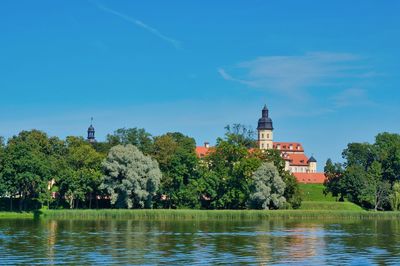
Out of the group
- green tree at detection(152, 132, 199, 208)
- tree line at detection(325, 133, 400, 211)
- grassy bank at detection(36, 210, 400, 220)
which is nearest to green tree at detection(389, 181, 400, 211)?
tree line at detection(325, 133, 400, 211)

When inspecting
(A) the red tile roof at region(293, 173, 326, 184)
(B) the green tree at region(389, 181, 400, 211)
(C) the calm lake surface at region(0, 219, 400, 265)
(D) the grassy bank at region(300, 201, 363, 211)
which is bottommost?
(C) the calm lake surface at region(0, 219, 400, 265)

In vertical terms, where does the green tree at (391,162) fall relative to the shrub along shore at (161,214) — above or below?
above

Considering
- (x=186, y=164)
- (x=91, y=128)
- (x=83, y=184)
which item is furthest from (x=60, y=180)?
(x=91, y=128)

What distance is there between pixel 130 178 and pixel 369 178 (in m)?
43.6

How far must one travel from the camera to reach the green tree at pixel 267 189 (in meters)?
95.1

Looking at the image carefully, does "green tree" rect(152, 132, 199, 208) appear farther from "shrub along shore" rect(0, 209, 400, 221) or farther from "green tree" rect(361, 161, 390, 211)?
"green tree" rect(361, 161, 390, 211)

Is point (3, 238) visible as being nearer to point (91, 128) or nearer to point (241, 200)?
point (241, 200)

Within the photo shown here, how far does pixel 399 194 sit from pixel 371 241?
196 feet

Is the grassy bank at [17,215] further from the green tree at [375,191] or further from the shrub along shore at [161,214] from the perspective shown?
the green tree at [375,191]

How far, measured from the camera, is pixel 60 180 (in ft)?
311

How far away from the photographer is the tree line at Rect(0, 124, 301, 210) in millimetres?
90500

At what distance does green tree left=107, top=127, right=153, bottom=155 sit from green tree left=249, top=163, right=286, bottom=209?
22079 millimetres

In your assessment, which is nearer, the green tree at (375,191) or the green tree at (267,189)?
the green tree at (267,189)

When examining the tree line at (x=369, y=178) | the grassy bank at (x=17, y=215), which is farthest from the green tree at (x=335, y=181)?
the grassy bank at (x=17, y=215)
